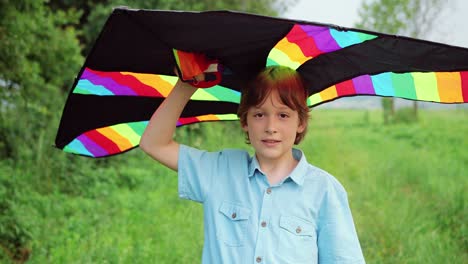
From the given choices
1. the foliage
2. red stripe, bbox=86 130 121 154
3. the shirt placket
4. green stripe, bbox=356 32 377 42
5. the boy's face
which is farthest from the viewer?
the foliage

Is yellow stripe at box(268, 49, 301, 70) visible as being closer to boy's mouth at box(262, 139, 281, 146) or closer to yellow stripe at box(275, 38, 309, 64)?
yellow stripe at box(275, 38, 309, 64)

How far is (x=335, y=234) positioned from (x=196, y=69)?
2.68 ft

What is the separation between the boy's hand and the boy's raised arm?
0.21 feet

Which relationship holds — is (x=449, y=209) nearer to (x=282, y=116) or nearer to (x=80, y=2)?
(x=282, y=116)

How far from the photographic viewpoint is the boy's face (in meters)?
2.31

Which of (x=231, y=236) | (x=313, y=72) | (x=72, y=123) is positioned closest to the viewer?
(x=231, y=236)

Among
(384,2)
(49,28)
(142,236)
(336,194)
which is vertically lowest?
(142,236)

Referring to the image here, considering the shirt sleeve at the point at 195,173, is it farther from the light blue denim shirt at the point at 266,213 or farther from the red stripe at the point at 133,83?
the red stripe at the point at 133,83

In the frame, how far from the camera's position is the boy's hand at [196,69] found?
2248 millimetres

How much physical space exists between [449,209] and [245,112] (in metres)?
4.45

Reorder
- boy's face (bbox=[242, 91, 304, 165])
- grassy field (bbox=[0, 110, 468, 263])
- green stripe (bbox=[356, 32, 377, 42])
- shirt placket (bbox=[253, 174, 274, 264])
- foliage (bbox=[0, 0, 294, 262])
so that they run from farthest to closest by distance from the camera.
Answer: foliage (bbox=[0, 0, 294, 262]) → grassy field (bbox=[0, 110, 468, 263]) → boy's face (bbox=[242, 91, 304, 165]) → shirt placket (bbox=[253, 174, 274, 264]) → green stripe (bbox=[356, 32, 377, 42])

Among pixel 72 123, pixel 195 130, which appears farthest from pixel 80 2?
pixel 72 123

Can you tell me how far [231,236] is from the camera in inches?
89.4

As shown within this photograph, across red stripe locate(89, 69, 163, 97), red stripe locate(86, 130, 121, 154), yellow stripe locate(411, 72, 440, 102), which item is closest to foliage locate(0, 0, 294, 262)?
red stripe locate(86, 130, 121, 154)
